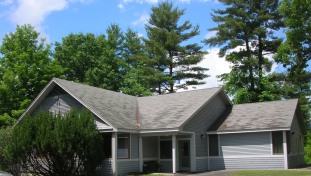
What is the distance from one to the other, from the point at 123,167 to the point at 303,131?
1637 centimetres

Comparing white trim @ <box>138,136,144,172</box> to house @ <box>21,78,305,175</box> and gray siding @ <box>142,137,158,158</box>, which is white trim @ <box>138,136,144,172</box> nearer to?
house @ <box>21,78,305,175</box>

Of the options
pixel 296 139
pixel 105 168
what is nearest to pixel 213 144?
pixel 296 139

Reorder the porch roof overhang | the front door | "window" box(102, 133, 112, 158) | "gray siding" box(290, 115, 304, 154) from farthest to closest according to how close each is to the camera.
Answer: "gray siding" box(290, 115, 304, 154), the front door, "window" box(102, 133, 112, 158), the porch roof overhang

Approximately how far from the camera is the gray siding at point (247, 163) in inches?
1000

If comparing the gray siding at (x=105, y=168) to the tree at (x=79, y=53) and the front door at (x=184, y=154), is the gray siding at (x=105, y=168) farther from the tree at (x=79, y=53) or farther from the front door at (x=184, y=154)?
the tree at (x=79, y=53)

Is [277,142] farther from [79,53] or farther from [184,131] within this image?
[79,53]

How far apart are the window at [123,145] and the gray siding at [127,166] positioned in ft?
1.24

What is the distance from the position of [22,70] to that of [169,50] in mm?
17304

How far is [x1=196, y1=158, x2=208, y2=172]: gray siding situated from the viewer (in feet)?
86.9

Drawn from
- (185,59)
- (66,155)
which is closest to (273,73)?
(185,59)

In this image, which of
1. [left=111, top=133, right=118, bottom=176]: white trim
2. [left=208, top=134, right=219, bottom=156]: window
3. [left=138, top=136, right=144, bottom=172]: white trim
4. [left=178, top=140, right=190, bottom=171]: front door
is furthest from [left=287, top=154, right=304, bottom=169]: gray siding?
[left=111, top=133, right=118, bottom=176]: white trim

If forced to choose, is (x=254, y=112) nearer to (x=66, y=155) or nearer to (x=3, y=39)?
(x=66, y=155)

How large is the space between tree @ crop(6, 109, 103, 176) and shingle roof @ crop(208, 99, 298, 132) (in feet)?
30.4

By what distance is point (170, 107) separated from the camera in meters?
28.6
